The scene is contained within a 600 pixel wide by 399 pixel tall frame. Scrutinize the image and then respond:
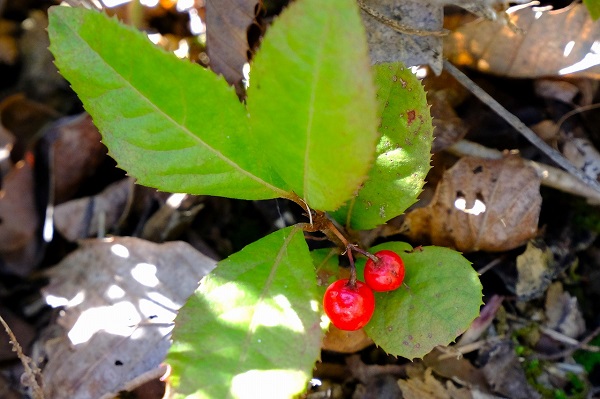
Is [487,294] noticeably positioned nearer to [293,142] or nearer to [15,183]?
[293,142]

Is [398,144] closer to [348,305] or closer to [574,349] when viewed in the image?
[348,305]

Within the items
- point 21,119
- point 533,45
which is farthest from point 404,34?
point 21,119

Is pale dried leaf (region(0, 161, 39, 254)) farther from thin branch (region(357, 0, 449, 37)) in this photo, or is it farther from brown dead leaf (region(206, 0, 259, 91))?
thin branch (region(357, 0, 449, 37))

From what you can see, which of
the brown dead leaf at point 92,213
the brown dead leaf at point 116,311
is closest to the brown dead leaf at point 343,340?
the brown dead leaf at point 116,311

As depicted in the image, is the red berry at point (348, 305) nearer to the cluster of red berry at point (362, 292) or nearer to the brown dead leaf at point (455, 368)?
the cluster of red berry at point (362, 292)

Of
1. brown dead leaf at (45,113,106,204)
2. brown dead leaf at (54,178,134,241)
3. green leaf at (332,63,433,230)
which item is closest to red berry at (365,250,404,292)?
green leaf at (332,63,433,230)

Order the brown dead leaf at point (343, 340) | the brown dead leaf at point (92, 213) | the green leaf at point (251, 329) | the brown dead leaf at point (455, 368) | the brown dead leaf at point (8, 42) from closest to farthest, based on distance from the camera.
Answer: the green leaf at point (251, 329), the brown dead leaf at point (343, 340), the brown dead leaf at point (455, 368), the brown dead leaf at point (92, 213), the brown dead leaf at point (8, 42)

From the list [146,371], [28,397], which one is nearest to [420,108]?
[146,371]
